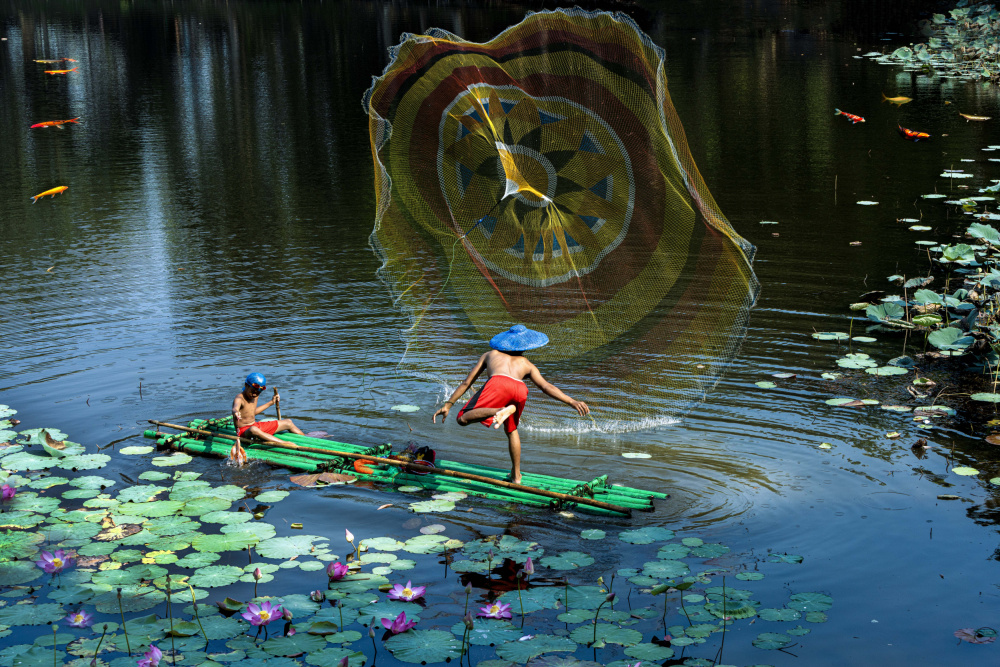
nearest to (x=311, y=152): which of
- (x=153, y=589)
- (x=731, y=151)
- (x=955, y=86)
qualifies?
(x=731, y=151)

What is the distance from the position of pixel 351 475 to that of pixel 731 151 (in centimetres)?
1283

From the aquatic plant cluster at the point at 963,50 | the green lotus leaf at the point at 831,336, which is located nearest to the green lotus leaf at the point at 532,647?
the green lotus leaf at the point at 831,336

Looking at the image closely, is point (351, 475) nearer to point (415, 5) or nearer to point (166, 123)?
point (166, 123)

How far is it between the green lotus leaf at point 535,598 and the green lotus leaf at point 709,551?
912 millimetres

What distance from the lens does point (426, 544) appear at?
5480 millimetres

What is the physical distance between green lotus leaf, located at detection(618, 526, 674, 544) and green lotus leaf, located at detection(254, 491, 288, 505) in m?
2.27

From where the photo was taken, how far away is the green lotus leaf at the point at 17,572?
16.5 feet

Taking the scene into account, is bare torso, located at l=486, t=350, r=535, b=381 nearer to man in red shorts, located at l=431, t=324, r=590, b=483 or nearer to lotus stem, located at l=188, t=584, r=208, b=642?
man in red shorts, located at l=431, t=324, r=590, b=483

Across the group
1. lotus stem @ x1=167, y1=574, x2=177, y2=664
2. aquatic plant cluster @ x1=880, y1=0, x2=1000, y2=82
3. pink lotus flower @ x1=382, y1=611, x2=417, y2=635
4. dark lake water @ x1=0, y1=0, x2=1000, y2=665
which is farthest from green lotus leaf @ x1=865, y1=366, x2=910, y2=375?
aquatic plant cluster @ x1=880, y1=0, x2=1000, y2=82

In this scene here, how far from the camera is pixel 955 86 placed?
24.1 meters

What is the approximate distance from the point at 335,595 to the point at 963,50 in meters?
29.9

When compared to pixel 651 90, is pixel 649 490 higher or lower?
lower

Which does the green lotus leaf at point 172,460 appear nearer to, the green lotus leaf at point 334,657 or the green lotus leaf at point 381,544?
the green lotus leaf at point 381,544

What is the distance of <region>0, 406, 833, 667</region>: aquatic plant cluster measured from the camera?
441cm
